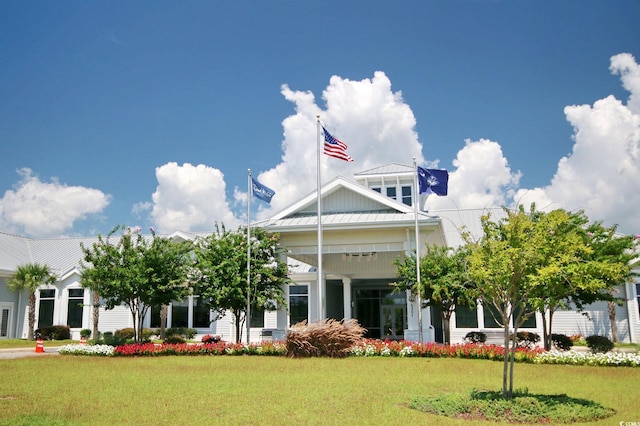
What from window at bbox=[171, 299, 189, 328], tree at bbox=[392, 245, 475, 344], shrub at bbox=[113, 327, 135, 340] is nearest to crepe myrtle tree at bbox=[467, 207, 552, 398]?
tree at bbox=[392, 245, 475, 344]

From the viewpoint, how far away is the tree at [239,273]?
72.9 feet

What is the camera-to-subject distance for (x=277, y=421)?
8.09m

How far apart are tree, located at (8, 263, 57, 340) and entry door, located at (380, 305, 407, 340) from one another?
68.8ft

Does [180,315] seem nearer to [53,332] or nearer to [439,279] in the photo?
[53,332]

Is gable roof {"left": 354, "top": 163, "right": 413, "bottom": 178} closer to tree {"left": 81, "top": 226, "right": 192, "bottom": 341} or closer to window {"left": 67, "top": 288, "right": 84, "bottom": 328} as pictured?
tree {"left": 81, "top": 226, "right": 192, "bottom": 341}

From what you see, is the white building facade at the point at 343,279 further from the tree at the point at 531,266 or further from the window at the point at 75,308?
the tree at the point at 531,266

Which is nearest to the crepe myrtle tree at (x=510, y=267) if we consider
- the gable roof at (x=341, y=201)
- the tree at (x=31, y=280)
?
the gable roof at (x=341, y=201)

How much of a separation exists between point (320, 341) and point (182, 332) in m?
15.9

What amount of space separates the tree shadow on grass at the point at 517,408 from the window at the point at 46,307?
3201 cm

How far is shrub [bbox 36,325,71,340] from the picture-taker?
3331 centimetres

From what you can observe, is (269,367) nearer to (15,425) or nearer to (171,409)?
(171,409)

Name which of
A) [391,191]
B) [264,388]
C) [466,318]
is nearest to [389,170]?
[391,191]

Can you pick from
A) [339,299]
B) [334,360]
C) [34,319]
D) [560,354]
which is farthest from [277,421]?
[34,319]

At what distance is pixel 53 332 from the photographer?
110 feet
